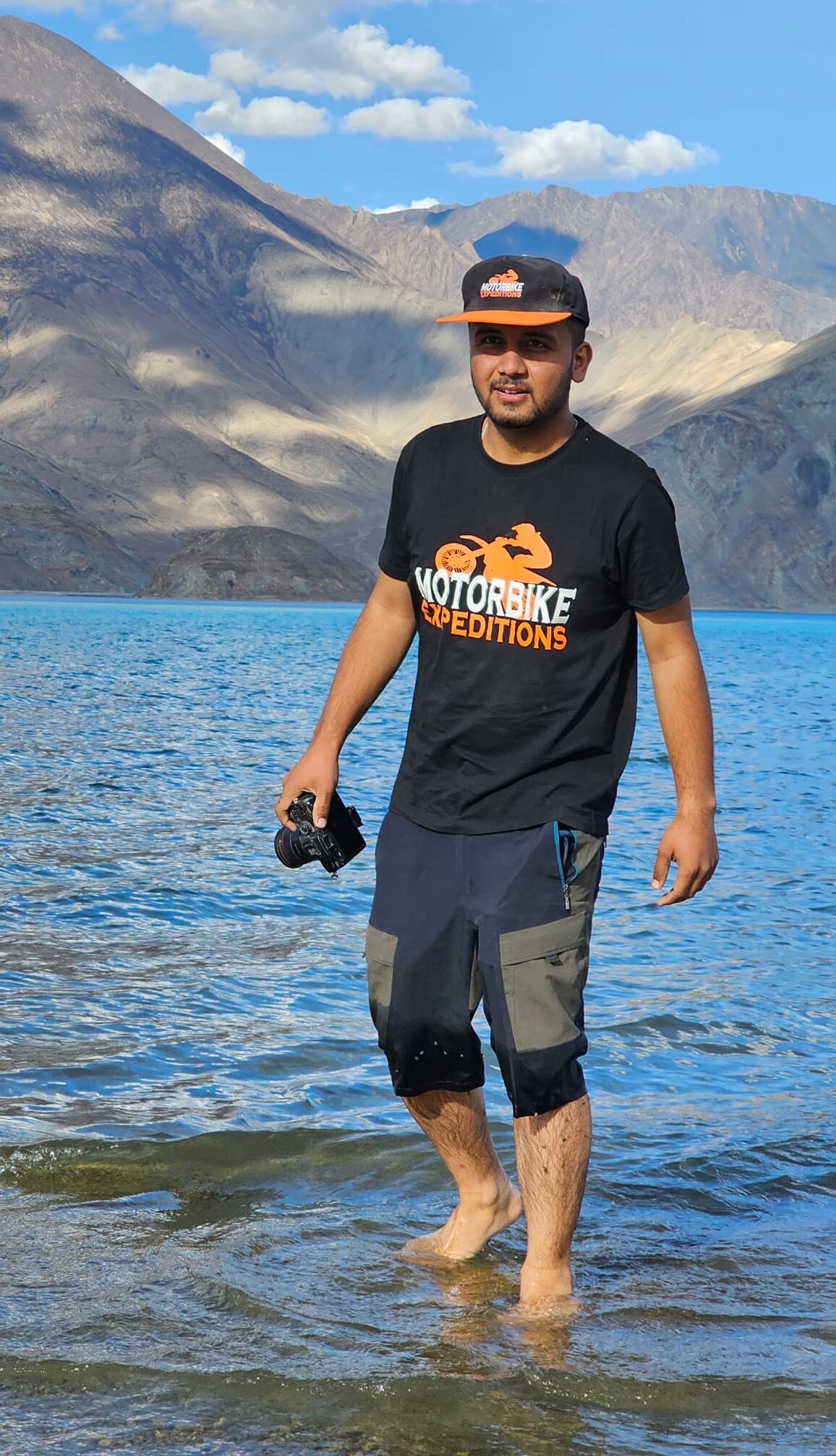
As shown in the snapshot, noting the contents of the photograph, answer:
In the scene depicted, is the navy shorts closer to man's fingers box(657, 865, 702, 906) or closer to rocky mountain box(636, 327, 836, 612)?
man's fingers box(657, 865, 702, 906)

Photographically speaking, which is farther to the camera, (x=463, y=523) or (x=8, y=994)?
(x=8, y=994)

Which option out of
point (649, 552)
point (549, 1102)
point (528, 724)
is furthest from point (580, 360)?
point (549, 1102)

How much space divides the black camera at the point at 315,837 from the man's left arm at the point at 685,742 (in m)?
0.90

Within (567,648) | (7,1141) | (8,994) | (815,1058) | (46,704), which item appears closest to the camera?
(567,648)

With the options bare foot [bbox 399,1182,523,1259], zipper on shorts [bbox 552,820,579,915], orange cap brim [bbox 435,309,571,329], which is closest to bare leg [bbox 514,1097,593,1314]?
bare foot [bbox 399,1182,523,1259]

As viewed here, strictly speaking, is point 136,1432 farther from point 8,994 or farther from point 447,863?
point 8,994

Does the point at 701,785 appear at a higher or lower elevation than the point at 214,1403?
higher

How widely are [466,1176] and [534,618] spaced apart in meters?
1.63

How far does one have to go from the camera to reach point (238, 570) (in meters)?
143

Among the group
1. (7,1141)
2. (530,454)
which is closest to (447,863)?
(530,454)

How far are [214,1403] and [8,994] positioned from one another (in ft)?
15.1

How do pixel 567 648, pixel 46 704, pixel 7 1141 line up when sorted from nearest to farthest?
1. pixel 567 648
2. pixel 7 1141
3. pixel 46 704

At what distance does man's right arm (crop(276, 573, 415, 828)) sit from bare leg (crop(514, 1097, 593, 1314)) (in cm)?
102

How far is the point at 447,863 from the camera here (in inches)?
159
